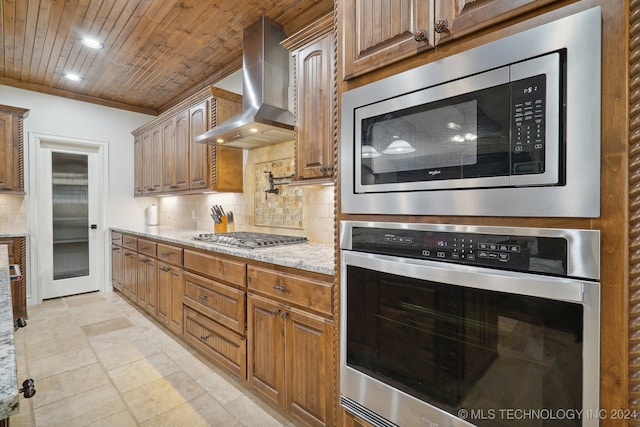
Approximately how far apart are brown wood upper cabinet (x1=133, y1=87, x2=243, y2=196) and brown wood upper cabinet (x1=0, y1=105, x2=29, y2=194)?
4.39ft

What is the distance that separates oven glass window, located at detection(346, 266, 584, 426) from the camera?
771 millimetres

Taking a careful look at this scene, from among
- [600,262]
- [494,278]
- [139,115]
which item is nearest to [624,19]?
[600,262]

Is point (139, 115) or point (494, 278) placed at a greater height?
point (139, 115)

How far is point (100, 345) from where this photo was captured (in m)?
2.75

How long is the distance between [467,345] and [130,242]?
3.90 meters

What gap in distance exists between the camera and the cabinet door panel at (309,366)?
148 centimetres

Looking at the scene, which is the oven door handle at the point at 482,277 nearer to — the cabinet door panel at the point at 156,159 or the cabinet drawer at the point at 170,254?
the cabinet drawer at the point at 170,254

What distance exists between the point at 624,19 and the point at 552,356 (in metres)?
0.82

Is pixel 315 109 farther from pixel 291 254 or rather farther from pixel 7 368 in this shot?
pixel 7 368

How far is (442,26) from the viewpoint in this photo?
93cm

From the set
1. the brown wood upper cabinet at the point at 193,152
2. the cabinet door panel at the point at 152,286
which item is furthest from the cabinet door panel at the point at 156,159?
the cabinet door panel at the point at 152,286

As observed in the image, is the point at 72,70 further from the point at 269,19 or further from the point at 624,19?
the point at 624,19

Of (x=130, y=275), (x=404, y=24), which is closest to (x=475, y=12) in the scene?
(x=404, y=24)

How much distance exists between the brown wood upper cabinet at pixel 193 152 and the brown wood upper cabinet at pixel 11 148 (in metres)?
1.34
